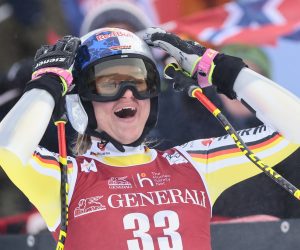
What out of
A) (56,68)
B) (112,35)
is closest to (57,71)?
(56,68)

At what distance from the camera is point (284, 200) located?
431 centimetres

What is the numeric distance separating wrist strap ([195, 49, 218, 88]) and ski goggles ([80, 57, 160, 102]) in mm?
181

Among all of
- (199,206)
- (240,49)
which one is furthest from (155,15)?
(199,206)

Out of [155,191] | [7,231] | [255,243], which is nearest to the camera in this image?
[155,191]

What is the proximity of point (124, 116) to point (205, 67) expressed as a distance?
348 millimetres

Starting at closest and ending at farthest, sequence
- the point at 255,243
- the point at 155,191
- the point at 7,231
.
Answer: the point at 155,191 → the point at 255,243 → the point at 7,231

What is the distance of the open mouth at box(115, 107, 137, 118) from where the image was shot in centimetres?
309

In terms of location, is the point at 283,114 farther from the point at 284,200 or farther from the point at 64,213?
the point at 284,200

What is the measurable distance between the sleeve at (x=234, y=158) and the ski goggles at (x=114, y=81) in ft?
1.06

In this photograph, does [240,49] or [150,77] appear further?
[240,49]

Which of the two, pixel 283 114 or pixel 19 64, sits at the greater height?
pixel 19 64

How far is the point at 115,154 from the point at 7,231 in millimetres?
1519

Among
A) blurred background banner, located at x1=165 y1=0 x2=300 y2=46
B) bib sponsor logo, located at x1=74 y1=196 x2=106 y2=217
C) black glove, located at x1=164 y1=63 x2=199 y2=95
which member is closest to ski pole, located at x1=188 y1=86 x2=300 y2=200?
black glove, located at x1=164 y1=63 x2=199 y2=95

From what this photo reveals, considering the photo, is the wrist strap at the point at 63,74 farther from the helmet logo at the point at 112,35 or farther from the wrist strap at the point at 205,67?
the wrist strap at the point at 205,67
